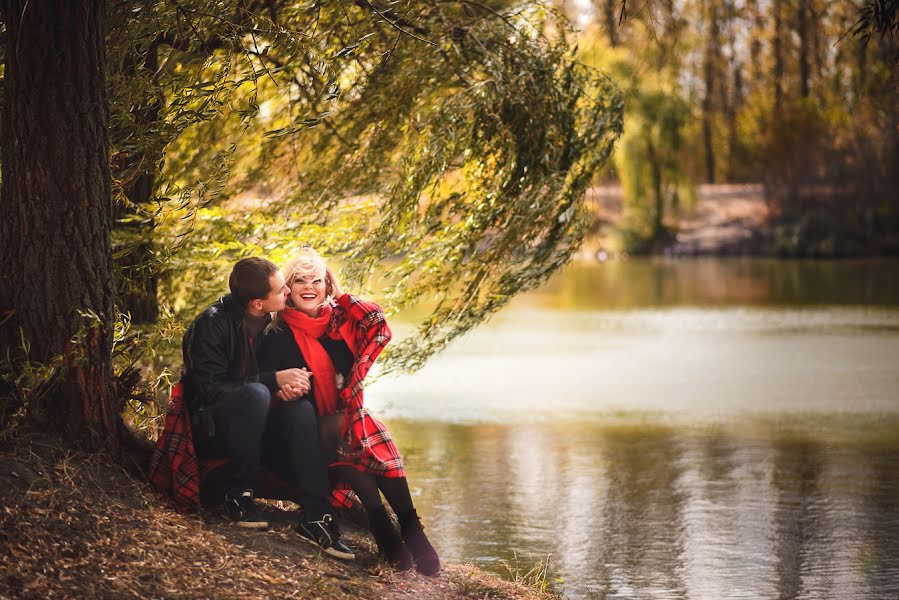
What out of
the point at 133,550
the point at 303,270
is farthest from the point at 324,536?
the point at 303,270

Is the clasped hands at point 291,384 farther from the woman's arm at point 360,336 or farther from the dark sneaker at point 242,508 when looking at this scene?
the dark sneaker at point 242,508

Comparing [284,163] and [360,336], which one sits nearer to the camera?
[360,336]

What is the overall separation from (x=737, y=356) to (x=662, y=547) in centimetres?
949

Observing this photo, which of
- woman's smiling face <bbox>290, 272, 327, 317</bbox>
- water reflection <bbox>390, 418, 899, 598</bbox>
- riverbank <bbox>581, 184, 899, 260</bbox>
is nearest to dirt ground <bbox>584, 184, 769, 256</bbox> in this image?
riverbank <bbox>581, 184, 899, 260</bbox>

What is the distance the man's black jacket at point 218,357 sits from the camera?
15.7ft

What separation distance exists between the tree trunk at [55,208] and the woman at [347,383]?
2.41 ft

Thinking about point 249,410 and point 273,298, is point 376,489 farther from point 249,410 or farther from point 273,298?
point 273,298

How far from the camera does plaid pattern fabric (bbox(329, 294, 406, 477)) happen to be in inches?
194

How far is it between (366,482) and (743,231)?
4047cm

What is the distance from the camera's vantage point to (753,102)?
50.5m

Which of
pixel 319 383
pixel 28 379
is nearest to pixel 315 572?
pixel 319 383

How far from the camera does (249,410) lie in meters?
4.72

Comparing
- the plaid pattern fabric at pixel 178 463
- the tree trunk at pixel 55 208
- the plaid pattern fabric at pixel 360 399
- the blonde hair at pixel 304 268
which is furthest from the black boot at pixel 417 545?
the tree trunk at pixel 55 208

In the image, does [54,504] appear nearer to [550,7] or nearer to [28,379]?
[28,379]
